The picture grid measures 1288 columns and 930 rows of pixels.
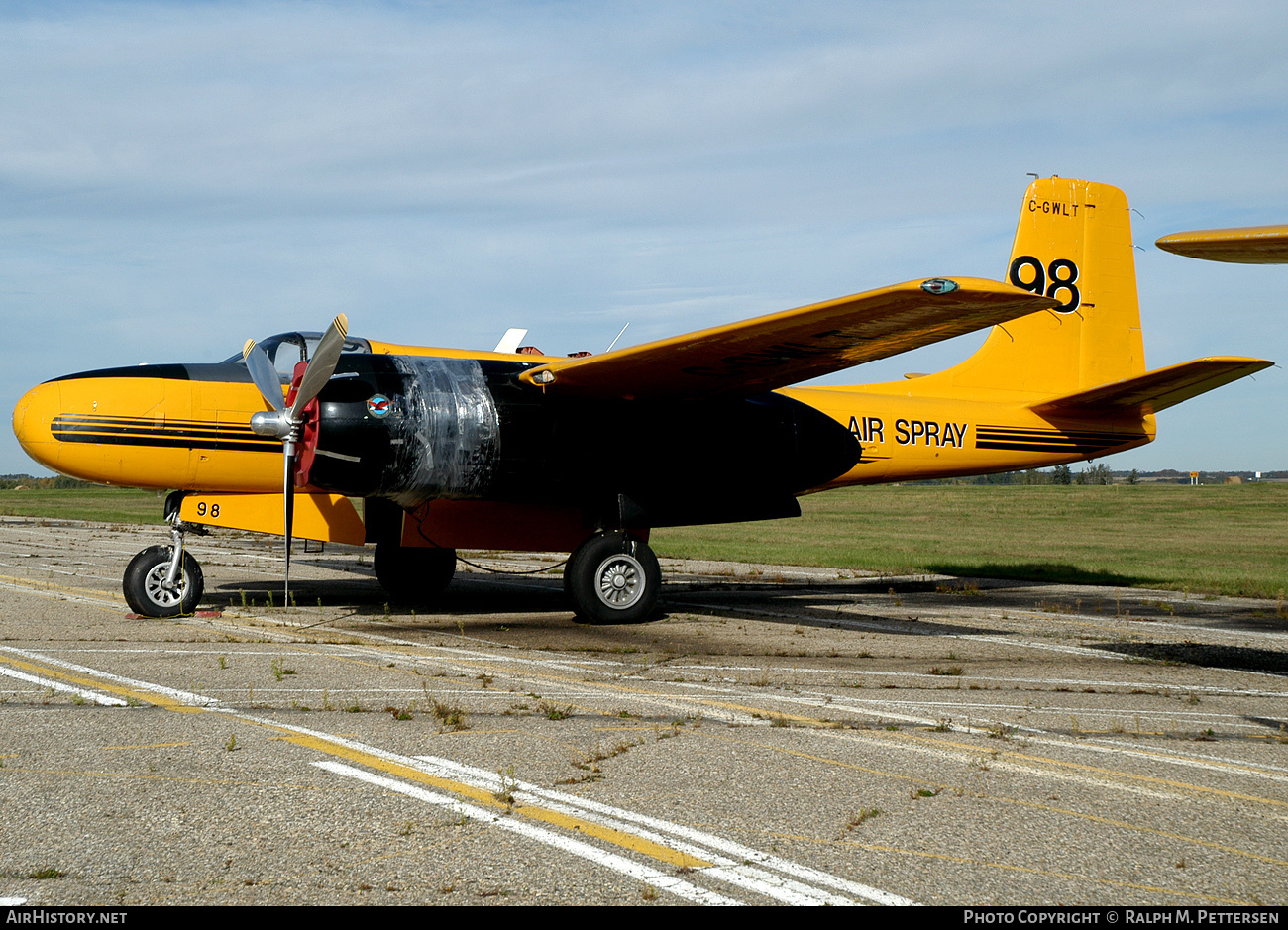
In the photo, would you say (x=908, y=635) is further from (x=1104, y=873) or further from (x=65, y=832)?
(x=65, y=832)

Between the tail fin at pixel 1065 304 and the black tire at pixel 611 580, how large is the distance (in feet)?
22.6

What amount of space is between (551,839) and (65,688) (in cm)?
522

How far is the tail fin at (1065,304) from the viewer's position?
705 inches

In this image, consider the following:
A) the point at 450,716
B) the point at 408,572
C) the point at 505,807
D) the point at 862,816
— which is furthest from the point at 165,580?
the point at 862,816

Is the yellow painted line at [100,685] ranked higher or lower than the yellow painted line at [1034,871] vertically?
higher

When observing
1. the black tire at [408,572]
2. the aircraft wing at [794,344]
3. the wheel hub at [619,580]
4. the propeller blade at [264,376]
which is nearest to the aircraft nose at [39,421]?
the propeller blade at [264,376]

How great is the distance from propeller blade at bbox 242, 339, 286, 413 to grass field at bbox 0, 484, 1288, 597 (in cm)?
1432

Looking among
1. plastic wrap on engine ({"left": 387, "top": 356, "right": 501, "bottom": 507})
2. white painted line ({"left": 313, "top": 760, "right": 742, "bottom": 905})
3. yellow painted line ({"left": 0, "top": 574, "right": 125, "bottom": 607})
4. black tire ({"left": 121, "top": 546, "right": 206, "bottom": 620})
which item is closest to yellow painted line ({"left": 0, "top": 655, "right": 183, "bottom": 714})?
white painted line ({"left": 313, "top": 760, "right": 742, "bottom": 905})

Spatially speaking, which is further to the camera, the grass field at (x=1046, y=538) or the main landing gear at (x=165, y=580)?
the grass field at (x=1046, y=538)

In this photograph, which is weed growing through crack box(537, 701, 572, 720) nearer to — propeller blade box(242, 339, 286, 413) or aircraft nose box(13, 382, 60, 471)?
propeller blade box(242, 339, 286, 413)

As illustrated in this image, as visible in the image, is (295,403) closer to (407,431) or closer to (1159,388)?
(407,431)

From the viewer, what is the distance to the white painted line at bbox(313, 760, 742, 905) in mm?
4137

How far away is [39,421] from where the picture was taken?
12.2 metres

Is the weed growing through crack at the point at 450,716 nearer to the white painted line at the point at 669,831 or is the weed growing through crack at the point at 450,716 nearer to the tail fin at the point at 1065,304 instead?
the white painted line at the point at 669,831
